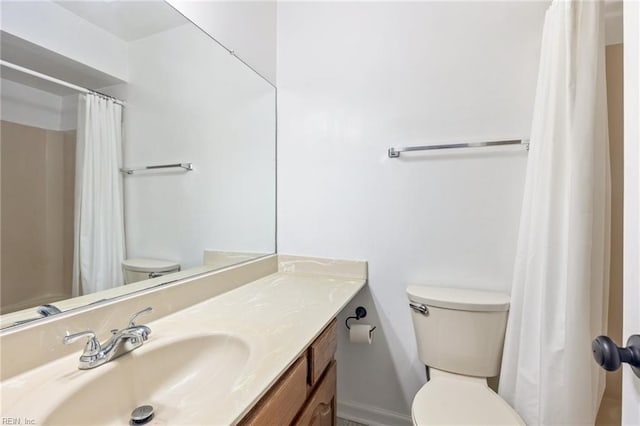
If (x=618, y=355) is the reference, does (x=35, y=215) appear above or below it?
above

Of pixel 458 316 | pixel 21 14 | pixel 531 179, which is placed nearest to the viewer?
pixel 21 14

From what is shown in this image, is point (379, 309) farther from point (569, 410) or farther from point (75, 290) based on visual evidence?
point (75, 290)

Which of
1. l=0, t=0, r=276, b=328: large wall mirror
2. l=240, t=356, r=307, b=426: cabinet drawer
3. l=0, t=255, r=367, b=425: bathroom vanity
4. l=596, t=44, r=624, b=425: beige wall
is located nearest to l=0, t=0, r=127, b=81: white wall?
l=0, t=0, r=276, b=328: large wall mirror

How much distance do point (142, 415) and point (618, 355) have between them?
3.13ft

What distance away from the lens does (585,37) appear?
97 cm

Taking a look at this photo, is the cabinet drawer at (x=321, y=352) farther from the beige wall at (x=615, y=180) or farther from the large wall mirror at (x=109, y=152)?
the beige wall at (x=615, y=180)

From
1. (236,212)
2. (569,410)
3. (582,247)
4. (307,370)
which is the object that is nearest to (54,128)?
(236,212)

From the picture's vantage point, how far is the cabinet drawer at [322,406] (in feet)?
2.81

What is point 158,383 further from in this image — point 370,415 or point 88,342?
point 370,415

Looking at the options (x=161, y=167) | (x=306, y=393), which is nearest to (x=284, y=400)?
(x=306, y=393)

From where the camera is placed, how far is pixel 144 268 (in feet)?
3.53

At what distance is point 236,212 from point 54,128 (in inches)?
33.9

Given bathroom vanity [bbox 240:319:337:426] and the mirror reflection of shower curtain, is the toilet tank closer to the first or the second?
bathroom vanity [bbox 240:319:337:426]

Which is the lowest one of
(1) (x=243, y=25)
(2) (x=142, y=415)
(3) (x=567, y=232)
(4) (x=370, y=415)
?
(4) (x=370, y=415)
